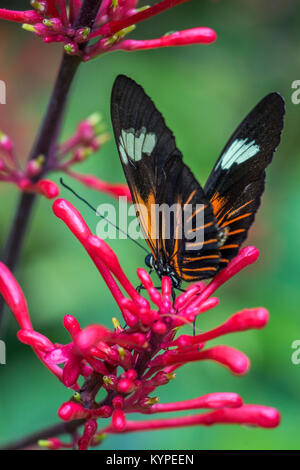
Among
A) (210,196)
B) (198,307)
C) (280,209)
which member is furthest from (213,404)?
(280,209)

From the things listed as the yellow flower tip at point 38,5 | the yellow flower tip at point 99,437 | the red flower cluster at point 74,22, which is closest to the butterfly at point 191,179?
the red flower cluster at point 74,22

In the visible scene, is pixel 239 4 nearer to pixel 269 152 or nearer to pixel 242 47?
pixel 242 47

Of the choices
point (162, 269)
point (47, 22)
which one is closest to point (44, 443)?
point (162, 269)

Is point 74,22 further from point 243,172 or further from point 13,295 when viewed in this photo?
point 13,295

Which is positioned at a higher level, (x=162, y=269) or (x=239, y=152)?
(x=239, y=152)

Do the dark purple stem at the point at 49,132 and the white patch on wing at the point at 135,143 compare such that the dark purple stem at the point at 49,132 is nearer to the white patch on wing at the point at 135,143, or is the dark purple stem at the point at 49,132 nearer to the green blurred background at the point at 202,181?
the white patch on wing at the point at 135,143

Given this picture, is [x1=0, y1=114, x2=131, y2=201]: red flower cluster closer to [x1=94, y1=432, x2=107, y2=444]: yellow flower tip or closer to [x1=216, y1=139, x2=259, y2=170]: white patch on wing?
[x1=216, y1=139, x2=259, y2=170]: white patch on wing

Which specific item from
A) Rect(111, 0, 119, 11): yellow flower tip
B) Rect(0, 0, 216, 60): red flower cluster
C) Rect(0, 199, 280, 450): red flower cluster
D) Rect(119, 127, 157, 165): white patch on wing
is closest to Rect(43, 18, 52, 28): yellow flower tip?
Rect(0, 0, 216, 60): red flower cluster
